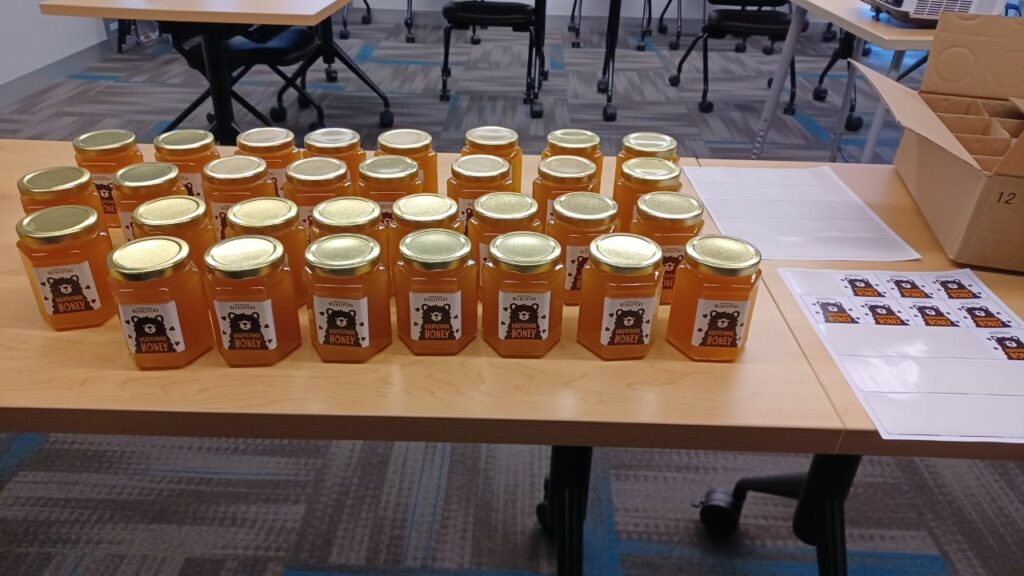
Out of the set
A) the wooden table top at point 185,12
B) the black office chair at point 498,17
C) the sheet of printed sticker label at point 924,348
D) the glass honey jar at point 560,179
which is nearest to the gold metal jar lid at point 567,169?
the glass honey jar at point 560,179

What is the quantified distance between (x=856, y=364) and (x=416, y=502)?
3.51ft

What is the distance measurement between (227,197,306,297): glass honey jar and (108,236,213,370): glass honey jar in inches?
2.8

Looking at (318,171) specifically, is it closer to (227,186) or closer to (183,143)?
(227,186)

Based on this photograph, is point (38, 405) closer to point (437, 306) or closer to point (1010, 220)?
point (437, 306)

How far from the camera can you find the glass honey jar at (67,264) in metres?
0.74

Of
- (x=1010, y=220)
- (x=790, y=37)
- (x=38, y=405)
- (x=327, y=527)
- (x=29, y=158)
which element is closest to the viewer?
(x=38, y=405)

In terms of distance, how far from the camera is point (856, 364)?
78 centimetres

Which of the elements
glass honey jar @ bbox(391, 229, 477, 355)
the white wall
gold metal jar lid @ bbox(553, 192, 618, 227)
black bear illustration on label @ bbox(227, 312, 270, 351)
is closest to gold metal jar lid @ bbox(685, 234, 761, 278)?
gold metal jar lid @ bbox(553, 192, 618, 227)

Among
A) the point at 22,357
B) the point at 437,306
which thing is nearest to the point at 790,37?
the point at 437,306

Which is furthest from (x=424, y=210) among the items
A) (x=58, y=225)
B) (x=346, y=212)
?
(x=58, y=225)

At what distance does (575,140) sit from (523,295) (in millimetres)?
420

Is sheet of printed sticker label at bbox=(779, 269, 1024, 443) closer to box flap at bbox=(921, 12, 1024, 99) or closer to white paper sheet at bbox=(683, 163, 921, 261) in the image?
white paper sheet at bbox=(683, 163, 921, 261)

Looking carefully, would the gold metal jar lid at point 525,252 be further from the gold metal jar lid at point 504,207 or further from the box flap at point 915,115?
the box flap at point 915,115

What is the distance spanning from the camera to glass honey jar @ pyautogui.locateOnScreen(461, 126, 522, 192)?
102 centimetres
